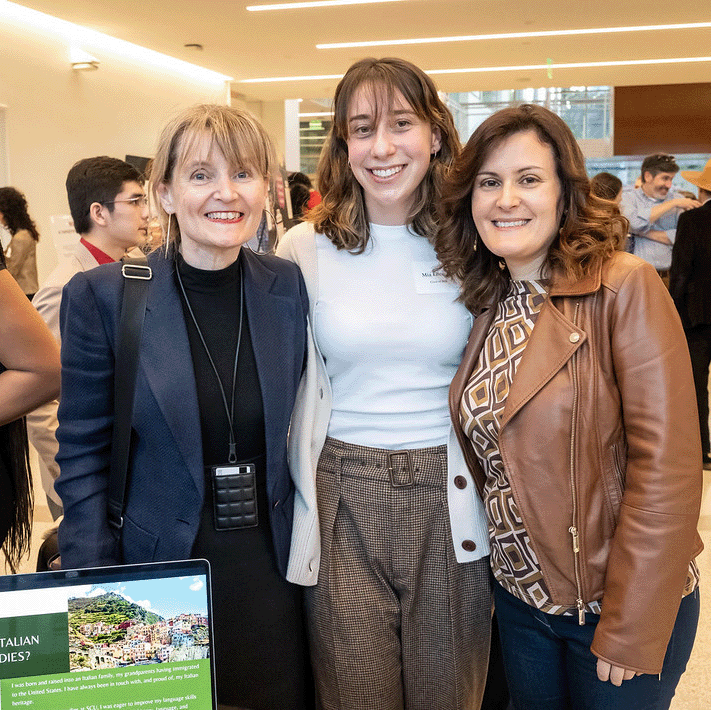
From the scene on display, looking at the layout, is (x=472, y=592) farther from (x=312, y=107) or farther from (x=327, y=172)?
(x=312, y=107)

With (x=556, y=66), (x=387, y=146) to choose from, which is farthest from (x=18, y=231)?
(x=556, y=66)

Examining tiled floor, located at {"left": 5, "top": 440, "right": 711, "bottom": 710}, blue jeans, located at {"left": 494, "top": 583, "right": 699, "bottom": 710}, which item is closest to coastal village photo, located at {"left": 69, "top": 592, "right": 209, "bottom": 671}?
blue jeans, located at {"left": 494, "top": 583, "right": 699, "bottom": 710}

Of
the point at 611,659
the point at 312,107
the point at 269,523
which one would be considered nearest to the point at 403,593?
the point at 269,523

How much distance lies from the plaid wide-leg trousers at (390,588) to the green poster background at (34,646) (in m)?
0.71

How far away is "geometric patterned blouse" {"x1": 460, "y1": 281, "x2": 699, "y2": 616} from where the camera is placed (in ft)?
4.98

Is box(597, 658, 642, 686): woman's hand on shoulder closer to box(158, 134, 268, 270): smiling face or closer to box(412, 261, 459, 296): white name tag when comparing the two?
box(412, 261, 459, 296): white name tag

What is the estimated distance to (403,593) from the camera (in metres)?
1.78

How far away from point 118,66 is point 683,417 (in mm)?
10604

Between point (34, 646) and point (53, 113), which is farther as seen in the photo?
point (53, 113)

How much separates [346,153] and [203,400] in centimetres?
82

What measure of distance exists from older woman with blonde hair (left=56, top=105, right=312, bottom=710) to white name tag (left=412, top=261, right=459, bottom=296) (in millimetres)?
345

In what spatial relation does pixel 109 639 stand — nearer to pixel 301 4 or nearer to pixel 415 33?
pixel 301 4

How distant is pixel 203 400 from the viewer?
151 cm

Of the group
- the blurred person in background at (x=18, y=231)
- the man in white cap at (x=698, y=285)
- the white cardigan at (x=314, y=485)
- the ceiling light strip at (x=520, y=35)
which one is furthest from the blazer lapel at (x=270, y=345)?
the ceiling light strip at (x=520, y=35)
